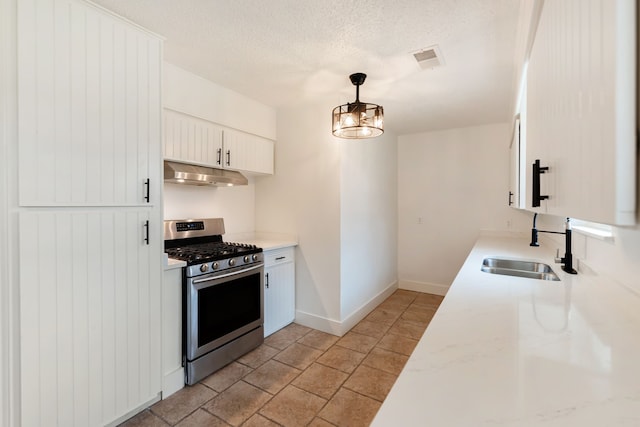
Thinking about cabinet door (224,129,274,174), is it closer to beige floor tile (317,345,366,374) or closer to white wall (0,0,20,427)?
white wall (0,0,20,427)

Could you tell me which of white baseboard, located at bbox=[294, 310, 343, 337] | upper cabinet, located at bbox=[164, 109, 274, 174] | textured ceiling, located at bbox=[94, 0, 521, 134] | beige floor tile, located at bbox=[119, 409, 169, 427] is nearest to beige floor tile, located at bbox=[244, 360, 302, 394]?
beige floor tile, located at bbox=[119, 409, 169, 427]

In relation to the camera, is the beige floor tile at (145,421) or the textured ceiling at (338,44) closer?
the textured ceiling at (338,44)

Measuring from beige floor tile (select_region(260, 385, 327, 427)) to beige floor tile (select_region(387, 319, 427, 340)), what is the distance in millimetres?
1342

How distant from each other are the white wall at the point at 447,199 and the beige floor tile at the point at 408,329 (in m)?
1.28

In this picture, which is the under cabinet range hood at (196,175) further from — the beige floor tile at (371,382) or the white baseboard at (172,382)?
the beige floor tile at (371,382)

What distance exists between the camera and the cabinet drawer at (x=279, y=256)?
2.93m

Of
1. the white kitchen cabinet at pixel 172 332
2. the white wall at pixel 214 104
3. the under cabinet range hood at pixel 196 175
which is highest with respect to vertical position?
the white wall at pixel 214 104

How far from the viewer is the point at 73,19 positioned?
155 centimetres

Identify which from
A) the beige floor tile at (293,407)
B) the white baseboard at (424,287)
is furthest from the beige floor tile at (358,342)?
the white baseboard at (424,287)

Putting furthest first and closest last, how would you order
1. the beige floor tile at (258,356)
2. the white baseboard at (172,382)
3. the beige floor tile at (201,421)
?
the beige floor tile at (258,356)
the white baseboard at (172,382)
the beige floor tile at (201,421)

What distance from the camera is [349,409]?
1.92 meters

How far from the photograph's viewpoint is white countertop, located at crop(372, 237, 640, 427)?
0.61 metres

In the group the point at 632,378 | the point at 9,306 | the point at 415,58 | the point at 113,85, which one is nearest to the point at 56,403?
the point at 9,306

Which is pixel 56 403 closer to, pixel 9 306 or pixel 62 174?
pixel 9 306
